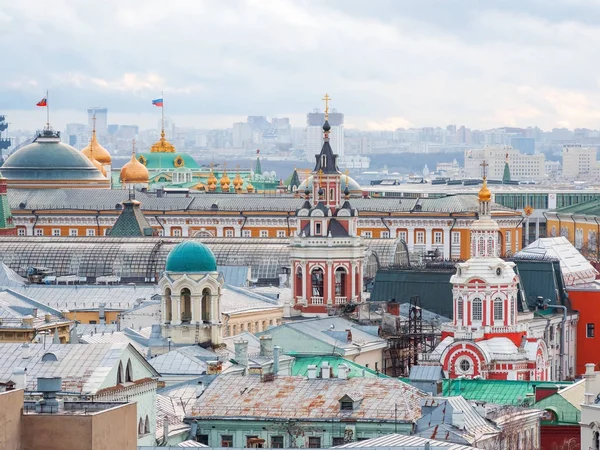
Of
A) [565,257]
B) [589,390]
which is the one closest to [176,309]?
[589,390]

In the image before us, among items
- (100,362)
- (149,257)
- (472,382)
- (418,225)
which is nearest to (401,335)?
(472,382)

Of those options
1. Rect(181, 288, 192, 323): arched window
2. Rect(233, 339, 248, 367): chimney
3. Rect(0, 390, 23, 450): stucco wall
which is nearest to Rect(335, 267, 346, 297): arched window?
Rect(181, 288, 192, 323): arched window

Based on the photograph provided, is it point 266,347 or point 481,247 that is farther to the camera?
point 481,247

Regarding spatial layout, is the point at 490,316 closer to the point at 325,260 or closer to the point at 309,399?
the point at 325,260

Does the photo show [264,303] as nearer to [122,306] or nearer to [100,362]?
[122,306]

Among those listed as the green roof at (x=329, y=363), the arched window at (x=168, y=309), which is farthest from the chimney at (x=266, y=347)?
the arched window at (x=168, y=309)

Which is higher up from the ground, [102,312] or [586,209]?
[102,312]
